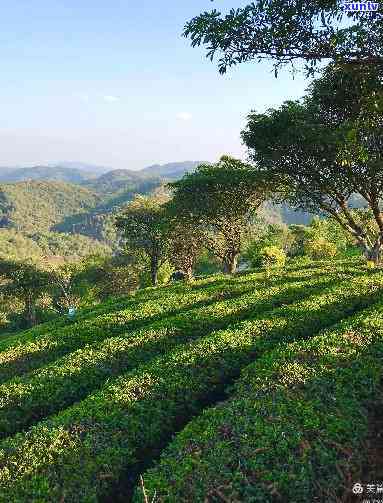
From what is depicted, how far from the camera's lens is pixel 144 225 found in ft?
177

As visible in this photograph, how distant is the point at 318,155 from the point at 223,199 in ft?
41.0

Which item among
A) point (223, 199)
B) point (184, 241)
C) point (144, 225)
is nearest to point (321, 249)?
point (184, 241)

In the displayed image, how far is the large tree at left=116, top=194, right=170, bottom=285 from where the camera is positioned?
5294cm

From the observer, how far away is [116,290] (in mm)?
70188

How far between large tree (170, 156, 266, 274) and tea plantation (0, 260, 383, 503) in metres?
18.4

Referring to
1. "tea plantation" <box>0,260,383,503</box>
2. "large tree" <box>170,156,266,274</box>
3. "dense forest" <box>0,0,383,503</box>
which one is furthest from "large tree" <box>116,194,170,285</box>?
"tea plantation" <box>0,260,383,503</box>

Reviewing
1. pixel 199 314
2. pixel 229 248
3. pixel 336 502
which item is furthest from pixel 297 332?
pixel 229 248

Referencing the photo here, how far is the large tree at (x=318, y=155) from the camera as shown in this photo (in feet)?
76.3

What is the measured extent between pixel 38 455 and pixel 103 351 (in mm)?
6708

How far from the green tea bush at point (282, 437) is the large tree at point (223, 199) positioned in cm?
2383

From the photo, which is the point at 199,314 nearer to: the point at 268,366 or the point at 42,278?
the point at 268,366

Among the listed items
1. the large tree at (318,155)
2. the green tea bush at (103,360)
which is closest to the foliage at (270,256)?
the large tree at (318,155)

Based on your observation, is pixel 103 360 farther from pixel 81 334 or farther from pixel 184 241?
pixel 184 241

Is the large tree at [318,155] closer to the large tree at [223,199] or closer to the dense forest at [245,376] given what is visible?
the dense forest at [245,376]
